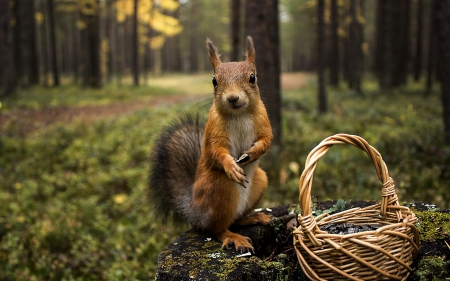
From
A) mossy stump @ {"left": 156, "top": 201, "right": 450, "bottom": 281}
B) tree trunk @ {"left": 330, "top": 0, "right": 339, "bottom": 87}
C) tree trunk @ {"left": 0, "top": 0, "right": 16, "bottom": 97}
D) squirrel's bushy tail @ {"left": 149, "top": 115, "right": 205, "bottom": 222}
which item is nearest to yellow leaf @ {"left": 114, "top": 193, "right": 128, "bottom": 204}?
squirrel's bushy tail @ {"left": 149, "top": 115, "right": 205, "bottom": 222}

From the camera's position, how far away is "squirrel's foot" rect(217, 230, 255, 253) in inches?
97.6

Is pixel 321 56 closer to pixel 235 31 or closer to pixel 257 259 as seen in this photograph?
pixel 235 31

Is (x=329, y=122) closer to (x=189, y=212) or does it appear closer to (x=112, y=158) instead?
(x=112, y=158)

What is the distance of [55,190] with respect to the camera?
21.1 feet

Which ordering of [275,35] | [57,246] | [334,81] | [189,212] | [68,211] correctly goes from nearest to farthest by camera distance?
[189,212], [57,246], [68,211], [275,35], [334,81]

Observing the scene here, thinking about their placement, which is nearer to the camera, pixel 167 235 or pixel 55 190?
pixel 167 235

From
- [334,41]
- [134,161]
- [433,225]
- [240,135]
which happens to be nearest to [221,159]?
[240,135]

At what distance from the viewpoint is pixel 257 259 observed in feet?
7.60

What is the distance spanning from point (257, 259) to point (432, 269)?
0.93 meters

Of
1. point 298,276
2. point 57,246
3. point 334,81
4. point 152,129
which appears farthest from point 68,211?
point 334,81

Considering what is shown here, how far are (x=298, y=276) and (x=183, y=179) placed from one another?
1158 millimetres

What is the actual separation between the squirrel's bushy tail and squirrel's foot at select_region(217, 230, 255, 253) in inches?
15.2

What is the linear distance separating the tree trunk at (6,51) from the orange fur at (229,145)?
9.69 m

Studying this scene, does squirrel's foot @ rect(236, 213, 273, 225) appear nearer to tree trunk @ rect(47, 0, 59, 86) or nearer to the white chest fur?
the white chest fur
